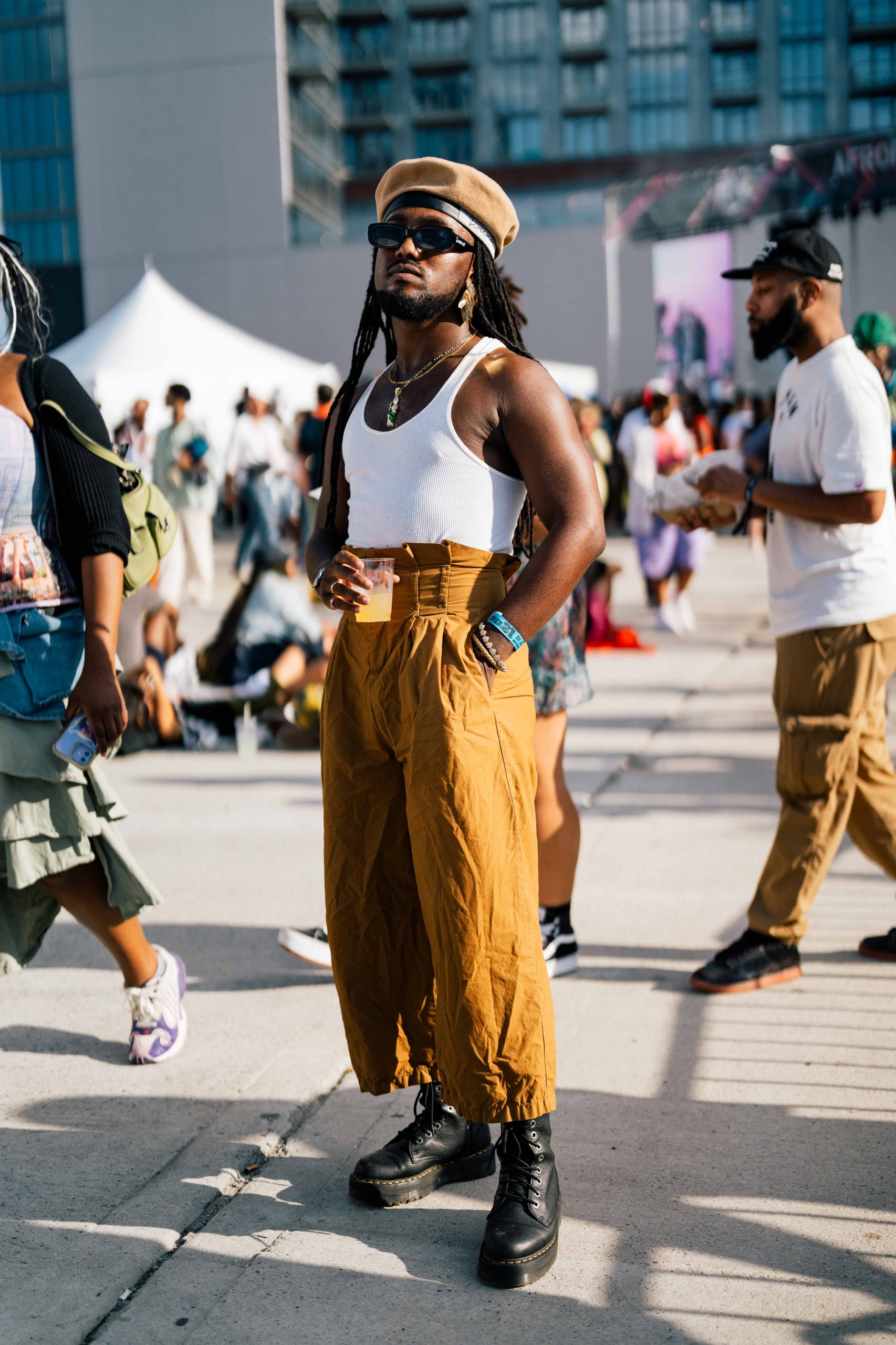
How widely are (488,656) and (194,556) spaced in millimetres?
10260

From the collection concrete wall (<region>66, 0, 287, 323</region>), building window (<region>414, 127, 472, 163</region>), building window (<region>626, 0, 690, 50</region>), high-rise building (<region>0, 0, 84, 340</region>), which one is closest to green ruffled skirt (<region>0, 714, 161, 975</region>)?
concrete wall (<region>66, 0, 287, 323</region>)

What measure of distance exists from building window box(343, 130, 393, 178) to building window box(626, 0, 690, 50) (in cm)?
1372

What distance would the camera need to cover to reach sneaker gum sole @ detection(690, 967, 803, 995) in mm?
3869

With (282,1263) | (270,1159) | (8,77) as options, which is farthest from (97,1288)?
(8,77)

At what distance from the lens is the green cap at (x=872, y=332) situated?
5980 mm

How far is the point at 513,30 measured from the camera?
70438 millimetres

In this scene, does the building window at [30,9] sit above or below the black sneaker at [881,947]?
above

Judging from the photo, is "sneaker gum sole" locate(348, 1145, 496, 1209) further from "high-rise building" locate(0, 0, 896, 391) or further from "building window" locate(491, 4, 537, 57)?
"building window" locate(491, 4, 537, 57)

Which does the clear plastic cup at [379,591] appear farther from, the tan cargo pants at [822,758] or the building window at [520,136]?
the building window at [520,136]

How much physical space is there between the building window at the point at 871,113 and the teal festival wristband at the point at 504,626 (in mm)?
77064

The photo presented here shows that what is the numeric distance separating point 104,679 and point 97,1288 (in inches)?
49.7

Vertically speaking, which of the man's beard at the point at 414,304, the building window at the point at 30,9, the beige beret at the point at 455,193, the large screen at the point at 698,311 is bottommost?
the man's beard at the point at 414,304

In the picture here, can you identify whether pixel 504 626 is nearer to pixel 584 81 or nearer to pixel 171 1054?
pixel 171 1054

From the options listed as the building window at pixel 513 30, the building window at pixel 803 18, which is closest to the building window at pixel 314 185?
the building window at pixel 513 30
